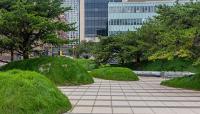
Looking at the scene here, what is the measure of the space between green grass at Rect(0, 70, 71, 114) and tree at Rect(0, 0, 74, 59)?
1313cm

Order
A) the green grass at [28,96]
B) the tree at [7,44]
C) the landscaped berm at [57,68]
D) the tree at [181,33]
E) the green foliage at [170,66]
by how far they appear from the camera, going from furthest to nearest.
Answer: the green foliage at [170,66] → the tree at [7,44] → the landscaped berm at [57,68] → the tree at [181,33] → the green grass at [28,96]

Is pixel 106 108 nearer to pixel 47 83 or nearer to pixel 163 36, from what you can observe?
pixel 47 83

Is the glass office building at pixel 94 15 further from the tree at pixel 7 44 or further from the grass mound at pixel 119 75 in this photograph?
the tree at pixel 7 44

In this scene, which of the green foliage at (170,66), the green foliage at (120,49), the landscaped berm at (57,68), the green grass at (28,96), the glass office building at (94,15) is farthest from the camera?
the glass office building at (94,15)

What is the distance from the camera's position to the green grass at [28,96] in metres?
A: 11.7

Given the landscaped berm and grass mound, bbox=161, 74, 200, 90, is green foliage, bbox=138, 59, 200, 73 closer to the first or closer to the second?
grass mound, bbox=161, 74, 200, 90

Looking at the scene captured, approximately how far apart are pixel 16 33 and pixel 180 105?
14.9m

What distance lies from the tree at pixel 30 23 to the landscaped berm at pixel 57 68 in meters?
1.46

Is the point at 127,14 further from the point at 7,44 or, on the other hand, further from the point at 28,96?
the point at 28,96

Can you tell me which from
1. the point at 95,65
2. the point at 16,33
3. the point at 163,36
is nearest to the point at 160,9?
the point at 163,36

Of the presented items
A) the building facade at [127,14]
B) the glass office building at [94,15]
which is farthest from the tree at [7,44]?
the glass office building at [94,15]

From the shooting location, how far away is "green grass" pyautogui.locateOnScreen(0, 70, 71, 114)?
459 inches

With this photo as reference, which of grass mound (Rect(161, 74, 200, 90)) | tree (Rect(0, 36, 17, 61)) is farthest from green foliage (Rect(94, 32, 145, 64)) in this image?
tree (Rect(0, 36, 17, 61))

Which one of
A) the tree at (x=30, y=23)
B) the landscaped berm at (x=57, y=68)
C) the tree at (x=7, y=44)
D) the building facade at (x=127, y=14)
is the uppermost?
the building facade at (x=127, y=14)
